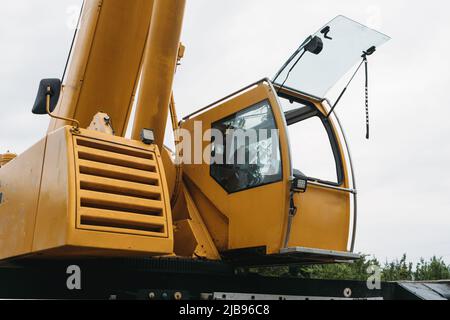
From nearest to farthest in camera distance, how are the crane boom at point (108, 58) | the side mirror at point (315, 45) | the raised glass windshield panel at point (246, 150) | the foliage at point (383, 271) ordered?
the raised glass windshield panel at point (246, 150) → the crane boom at point (108, 58) → the side mirror at point (315, 45) → the foliage at point (383, 271)

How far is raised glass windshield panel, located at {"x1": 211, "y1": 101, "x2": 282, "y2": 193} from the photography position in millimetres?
4809

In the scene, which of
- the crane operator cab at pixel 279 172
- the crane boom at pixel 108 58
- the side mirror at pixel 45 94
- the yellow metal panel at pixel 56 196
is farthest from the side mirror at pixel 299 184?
the side mirror at pixel 45 94

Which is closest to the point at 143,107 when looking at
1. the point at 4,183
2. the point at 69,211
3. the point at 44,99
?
the point at 44,99

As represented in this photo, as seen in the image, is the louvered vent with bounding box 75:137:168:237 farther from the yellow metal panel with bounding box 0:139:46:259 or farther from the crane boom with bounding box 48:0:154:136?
the crane boom with bounding box 48:0:154:136

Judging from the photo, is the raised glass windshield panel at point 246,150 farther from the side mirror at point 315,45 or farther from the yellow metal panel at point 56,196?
the yellow metal panel at point 56,196

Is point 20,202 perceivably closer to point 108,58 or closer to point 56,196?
point 56,196

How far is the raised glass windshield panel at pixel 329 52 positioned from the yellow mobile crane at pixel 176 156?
0.01 metres

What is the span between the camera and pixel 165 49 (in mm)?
4734

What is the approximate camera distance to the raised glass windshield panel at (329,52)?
5125 mm

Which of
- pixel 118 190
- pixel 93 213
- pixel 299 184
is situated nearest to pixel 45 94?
pixel 118 190

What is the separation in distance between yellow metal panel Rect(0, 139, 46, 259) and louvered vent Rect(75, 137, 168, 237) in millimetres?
481

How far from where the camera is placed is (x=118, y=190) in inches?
146

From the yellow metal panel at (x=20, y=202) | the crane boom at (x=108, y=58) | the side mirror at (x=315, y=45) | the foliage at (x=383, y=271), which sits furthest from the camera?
the foliage at (x=383, y=271)
